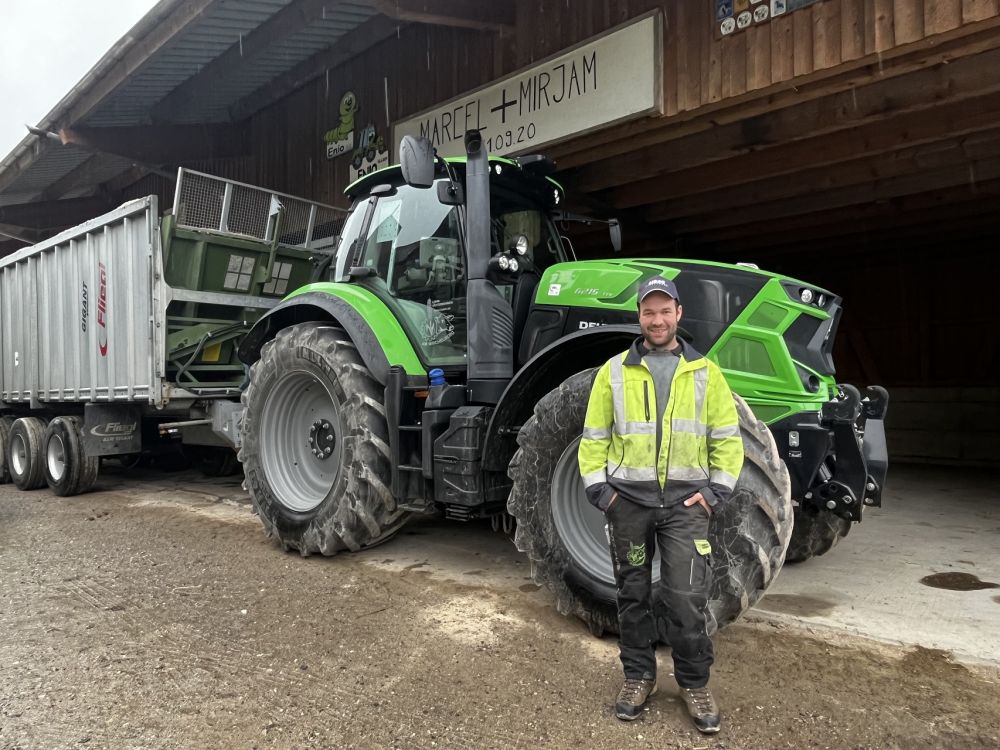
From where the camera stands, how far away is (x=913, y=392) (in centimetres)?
1198

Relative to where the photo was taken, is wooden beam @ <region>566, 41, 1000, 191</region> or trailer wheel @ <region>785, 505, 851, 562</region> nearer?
trailer wheel @ <region>785, 505, 851, 562</region>

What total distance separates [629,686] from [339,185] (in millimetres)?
8907

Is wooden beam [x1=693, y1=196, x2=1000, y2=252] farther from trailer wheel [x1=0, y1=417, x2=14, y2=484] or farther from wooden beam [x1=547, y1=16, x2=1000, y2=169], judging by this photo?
trailer wheel [x1=0, y1=417, x2=14, y2=484]

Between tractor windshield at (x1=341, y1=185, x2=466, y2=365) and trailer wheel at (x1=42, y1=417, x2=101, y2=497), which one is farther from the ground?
tractor windshield at (x1=341, y1=185, x2=466, y2=365)

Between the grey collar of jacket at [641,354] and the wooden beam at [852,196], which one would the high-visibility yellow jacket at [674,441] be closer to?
the grey collar of jacket at [641,354]

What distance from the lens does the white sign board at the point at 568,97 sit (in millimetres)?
6273

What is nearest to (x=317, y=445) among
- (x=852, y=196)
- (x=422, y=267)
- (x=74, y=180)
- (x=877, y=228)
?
(x=422, y=267)

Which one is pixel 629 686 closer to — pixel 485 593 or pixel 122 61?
pixel 485 593

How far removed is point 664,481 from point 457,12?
20.5 feet

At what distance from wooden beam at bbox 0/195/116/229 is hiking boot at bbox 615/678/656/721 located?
15403 mm

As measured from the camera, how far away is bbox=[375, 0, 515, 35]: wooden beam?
7316 millimetres

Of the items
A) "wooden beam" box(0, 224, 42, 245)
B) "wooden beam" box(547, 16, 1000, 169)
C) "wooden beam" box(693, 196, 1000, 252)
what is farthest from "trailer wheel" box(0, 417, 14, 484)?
"wooden beam" box(693, 196, 1000, 252)

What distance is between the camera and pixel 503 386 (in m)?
4.28

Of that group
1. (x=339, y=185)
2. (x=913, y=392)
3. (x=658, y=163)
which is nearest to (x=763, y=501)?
(x=658, y=163)
